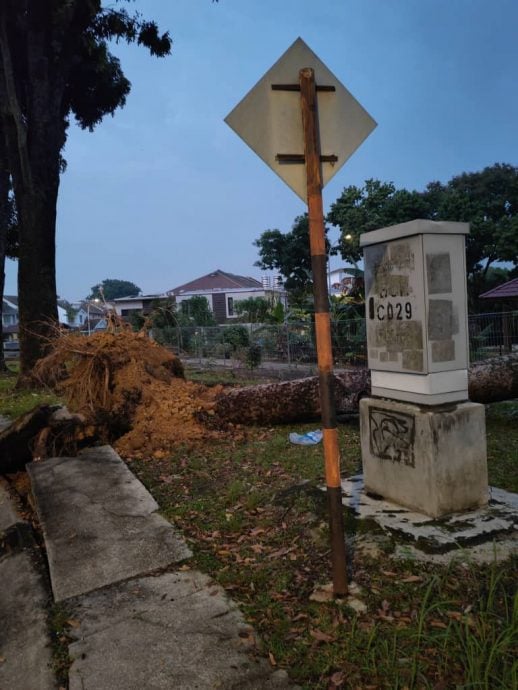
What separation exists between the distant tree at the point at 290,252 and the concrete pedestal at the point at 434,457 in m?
30.1

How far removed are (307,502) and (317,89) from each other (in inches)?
110

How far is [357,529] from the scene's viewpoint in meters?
3.30

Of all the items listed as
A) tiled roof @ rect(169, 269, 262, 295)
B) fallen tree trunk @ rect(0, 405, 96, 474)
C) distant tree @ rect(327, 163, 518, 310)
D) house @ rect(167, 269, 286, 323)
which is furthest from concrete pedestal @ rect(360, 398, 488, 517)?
tiled roof @ rect(169, 269, 262, 295)

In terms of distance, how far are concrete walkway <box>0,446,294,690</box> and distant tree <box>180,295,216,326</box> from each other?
27.9m

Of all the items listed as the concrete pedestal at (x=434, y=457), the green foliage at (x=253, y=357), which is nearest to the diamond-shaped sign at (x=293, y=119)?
the concrete pedestal at (x=434, y=457)

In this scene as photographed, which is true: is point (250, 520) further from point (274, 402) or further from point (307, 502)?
point (274, 402)

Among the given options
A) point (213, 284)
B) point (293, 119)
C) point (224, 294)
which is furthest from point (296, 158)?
point (213, 284)

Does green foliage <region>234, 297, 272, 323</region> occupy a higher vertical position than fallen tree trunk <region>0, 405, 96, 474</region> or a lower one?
higher

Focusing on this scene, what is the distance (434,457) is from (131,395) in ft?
14.5

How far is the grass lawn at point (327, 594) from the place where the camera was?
2.05 m

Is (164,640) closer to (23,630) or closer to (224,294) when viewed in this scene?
(23,630)

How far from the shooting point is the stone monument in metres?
3.28

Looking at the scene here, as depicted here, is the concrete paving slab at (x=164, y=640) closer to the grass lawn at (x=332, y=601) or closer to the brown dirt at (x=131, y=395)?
the grass lawn at (x=332, y=601)

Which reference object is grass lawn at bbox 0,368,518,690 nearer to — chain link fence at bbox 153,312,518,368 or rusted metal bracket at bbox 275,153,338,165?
rusted metal bracket at bbox 275,153,338,165
